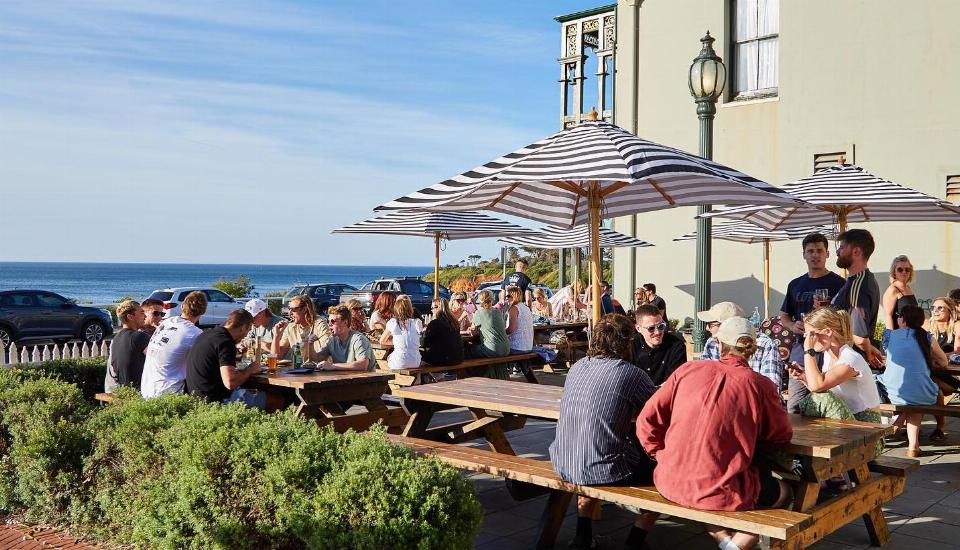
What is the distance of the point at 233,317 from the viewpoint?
642 cm

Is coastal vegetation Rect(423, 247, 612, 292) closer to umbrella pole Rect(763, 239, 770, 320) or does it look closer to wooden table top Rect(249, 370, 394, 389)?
umbrella pole Rect(763, 239, 770, 320)

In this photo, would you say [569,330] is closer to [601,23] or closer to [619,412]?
[619,412]

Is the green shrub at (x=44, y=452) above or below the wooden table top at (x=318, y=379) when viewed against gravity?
below

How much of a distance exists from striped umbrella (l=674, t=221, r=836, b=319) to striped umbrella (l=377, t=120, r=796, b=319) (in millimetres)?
4952

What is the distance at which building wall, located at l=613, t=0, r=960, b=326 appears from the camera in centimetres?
1263

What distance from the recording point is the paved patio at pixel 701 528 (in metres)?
5.03

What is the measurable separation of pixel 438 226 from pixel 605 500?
26.6 feet

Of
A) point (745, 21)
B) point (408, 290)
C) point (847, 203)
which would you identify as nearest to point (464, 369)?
point (847, 203)

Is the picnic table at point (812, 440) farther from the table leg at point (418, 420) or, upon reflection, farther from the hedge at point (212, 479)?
the hedge at point (212, 479)

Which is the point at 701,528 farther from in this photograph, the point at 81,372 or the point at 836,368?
the point at 81,372

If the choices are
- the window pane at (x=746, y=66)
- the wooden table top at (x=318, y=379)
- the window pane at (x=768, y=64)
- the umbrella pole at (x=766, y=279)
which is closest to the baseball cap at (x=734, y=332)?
the wooden table top at (x=318, y=379)

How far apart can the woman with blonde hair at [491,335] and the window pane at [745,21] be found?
26.3 feet

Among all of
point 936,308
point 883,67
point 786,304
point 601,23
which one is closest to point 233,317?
point 786,304

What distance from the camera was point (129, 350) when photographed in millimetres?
7387
